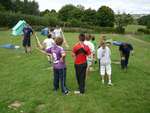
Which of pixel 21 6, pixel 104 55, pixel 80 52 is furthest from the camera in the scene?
pixel 21 6

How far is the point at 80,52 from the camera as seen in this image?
11867 millimetres

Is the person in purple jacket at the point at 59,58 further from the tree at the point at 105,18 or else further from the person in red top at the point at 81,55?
the tree at the point at 105,18

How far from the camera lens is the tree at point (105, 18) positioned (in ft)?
297

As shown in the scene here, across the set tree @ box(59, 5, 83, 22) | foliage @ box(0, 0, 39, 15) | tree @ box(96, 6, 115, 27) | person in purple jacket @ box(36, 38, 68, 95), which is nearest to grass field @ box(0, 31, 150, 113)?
person in purple jacket @ box(36, 38, 68, 95)

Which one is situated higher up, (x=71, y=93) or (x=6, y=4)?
(x=6, y=4)

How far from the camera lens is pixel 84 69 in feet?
39.4

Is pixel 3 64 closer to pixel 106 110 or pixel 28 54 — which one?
pixel 28 54

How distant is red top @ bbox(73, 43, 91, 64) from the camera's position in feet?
38.8

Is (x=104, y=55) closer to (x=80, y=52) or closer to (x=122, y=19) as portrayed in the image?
(x=80, y=52)

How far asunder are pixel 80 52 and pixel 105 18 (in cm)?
8018

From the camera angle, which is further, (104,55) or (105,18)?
(105,18)

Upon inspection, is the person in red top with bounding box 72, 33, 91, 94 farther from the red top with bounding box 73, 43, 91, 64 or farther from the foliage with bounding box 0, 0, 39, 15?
the foliage with bounding box 0, 0, 39, 15

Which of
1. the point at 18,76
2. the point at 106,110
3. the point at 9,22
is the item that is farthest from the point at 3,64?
the point at 9,22

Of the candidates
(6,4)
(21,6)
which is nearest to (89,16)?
(21,6)
